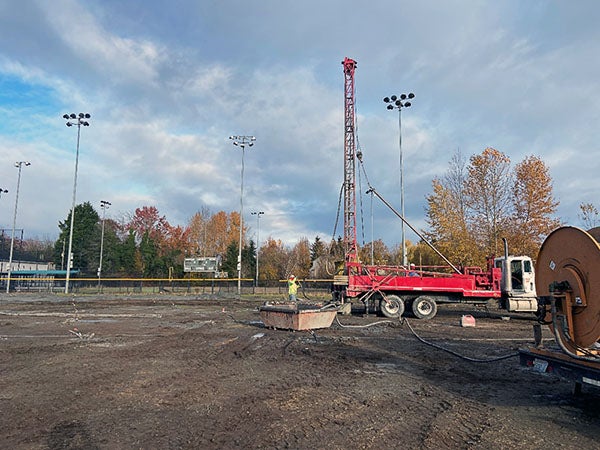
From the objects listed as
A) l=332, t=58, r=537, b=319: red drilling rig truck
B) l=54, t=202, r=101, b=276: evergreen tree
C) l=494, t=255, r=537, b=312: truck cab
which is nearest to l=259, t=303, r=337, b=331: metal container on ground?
l=332, t=58, r=537, b=319: red drilling rig truck

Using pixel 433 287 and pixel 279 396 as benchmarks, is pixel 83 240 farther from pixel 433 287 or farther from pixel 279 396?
pixel 279 396

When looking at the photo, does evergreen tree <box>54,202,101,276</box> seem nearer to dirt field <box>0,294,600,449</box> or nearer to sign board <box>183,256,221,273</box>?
sign board <box>183,256,221,273</box>

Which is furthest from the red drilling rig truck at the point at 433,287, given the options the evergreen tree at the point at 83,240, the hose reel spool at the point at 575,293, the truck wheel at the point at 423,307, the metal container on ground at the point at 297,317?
the evergreen tree at the point at 83,240

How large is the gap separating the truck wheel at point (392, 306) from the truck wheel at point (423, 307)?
0.62 meters

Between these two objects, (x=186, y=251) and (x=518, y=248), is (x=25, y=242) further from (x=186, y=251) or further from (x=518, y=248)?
(x=518, y=248)

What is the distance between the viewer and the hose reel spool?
5430 mm

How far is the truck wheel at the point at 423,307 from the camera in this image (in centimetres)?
1965

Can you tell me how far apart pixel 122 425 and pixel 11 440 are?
1181mm

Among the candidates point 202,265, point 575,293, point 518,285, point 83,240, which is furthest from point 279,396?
point 83,240

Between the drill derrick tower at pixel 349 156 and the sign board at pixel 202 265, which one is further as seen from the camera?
the sign board at pixel 202 265

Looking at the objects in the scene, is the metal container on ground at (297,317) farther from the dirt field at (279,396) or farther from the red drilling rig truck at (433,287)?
the red drilling rig truck at (433,287)

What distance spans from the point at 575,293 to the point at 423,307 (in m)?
14.5

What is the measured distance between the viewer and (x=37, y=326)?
16.3 meters

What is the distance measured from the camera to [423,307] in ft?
65.1
